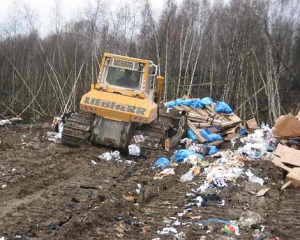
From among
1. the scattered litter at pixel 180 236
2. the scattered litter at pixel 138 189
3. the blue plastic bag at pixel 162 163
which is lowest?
the blue plastic bag at pixel 162 163

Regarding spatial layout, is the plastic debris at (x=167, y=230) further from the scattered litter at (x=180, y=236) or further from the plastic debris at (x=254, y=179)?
the plastic debris at (x=254, y=179)

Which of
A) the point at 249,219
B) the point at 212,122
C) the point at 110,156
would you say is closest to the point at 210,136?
the point at 212,122

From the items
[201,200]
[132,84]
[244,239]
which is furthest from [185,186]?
[132,84]

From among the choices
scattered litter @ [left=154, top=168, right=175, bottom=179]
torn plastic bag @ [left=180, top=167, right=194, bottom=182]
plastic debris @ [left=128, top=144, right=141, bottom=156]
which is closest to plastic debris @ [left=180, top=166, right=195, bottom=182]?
torn plastic bag @ [left=180, top=167, right=194, bottom=182]

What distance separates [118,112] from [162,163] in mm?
1575

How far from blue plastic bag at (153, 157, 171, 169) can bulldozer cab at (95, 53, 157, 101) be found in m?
1.77

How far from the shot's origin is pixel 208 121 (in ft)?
42.5

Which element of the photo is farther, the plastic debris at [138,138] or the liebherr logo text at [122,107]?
the plastic debris at [138,138]

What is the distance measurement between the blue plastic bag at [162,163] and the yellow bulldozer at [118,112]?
55 centimetres

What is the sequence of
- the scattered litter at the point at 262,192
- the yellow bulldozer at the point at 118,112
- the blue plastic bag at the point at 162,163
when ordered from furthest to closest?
the yellow bulldozer at the point at 118,112
the blue plastic bag at the point at 162,163
the scattered litter at the point at 262,192

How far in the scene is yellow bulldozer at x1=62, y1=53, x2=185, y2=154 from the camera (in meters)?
9.42

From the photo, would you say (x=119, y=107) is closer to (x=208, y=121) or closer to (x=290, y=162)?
(x=290, y=162)

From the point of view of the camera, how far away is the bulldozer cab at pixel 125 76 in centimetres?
1006

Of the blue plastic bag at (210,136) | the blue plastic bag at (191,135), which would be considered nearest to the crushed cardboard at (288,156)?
the blue plastic bag at (210,136)
